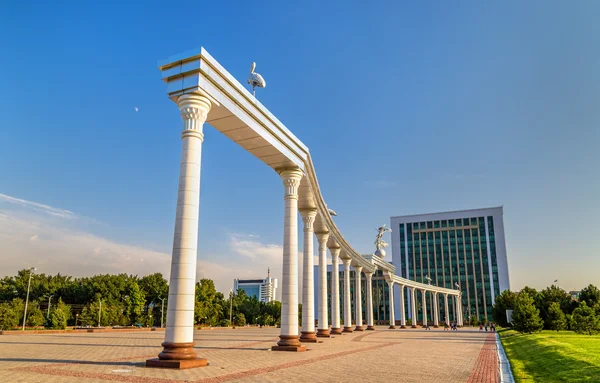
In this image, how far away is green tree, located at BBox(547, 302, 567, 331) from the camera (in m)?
48.7

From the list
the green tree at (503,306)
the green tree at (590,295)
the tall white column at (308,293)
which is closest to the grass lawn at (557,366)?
the tall white column at (308,293)

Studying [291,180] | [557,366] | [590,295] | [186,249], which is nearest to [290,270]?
[291,180]

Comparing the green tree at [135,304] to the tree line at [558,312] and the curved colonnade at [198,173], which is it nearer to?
the curved colonnade at [198,173]

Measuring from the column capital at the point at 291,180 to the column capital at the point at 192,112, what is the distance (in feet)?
30.8

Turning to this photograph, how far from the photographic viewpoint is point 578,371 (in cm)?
1567

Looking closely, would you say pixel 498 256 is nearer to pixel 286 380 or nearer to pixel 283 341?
pixel 283 341

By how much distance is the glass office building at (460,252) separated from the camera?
368 ft

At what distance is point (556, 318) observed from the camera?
162 feet

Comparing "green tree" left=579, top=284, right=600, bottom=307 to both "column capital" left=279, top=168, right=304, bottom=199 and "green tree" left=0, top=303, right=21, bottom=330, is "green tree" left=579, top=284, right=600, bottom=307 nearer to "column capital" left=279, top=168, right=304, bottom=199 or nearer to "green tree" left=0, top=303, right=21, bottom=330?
"column capital" left=279, top=168, right=304, bottom=199

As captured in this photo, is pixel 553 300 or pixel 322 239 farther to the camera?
pixel 553 300

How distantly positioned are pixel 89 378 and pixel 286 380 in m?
5.87

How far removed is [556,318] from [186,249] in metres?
48.5

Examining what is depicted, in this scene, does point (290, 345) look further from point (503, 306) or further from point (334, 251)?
point (503, 306)

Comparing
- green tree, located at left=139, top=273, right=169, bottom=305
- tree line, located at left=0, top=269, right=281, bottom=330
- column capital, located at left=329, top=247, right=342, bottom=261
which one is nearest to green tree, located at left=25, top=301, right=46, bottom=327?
tree line, located at left=0, top=269, right=281, bottom=330
